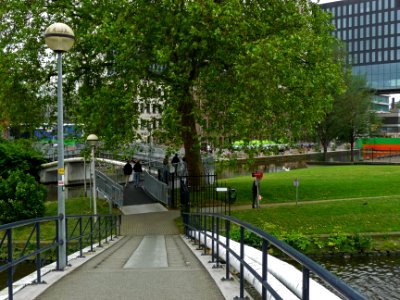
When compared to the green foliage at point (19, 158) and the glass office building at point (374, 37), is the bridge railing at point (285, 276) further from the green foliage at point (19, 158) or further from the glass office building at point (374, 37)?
the glass office building at point (374, 37)

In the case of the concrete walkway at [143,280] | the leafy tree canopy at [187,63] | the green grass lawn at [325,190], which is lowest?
the green grass lawn at [325,190]

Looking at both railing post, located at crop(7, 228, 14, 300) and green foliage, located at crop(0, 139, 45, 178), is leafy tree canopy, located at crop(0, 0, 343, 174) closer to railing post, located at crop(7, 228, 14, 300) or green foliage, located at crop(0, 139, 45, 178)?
green foliage, located at crop(0, 139, 45, 178)

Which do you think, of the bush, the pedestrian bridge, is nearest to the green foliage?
the bush

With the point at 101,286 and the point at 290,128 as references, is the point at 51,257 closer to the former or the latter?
the point at 101,286

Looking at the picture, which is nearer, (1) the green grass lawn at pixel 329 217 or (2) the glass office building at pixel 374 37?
(1) the green grass lawn at pixel 329 217

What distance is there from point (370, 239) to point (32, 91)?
16.6 metres

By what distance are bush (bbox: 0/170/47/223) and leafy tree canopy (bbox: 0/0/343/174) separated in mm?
3633

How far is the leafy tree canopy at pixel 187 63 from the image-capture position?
1814 cm

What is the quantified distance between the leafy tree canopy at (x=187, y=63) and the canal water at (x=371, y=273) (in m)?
5.94

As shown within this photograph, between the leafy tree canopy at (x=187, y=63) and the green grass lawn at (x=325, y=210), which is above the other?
the leafy tree canopy at (x=187, y=63)

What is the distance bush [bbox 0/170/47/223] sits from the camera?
755 inches

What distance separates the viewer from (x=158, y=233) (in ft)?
62.0

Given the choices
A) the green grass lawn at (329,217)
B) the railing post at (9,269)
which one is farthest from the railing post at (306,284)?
the green grass lawn at (329,217)

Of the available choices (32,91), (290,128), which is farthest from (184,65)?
(32,91)
